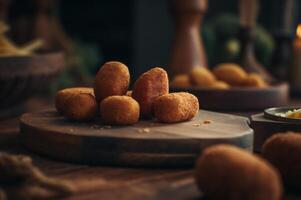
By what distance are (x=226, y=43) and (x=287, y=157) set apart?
A: 46.5 inches

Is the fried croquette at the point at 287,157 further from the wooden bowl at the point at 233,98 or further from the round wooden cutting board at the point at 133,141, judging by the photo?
the wooden bowl at the point at 233,98

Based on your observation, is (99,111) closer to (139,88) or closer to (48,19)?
(139,88)

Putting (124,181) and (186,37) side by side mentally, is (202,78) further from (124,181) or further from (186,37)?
(124,181)

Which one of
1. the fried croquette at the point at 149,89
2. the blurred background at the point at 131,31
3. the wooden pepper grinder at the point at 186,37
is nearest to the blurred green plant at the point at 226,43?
the blurred background at the point at 131,31

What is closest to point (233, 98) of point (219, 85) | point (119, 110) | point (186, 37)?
point (219, 85)

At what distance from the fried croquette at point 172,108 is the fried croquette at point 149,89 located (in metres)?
0.02

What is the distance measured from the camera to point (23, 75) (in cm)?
109

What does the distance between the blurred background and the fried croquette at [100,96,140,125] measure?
79cm

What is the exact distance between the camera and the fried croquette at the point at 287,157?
0.62m

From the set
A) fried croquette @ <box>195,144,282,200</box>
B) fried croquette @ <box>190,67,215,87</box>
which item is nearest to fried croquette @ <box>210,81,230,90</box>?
fried croquette @ <box>190,67,215,87</box>

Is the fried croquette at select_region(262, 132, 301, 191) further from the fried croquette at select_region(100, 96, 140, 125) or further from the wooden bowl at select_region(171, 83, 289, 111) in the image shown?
the wooden bowl at select_region(171, 83, 289, 111)

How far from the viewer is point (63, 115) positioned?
841mm

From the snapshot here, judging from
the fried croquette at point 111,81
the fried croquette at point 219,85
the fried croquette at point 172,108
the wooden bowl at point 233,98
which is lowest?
the wooden bowl at point 233,98

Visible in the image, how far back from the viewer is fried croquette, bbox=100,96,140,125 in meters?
0.75
